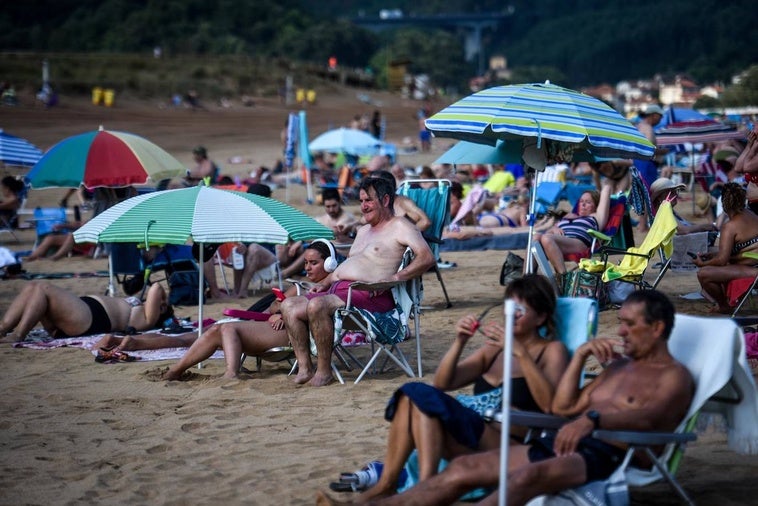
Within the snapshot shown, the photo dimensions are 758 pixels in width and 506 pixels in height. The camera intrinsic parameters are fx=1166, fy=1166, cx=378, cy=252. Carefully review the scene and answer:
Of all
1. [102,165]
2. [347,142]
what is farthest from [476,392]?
[347,142]

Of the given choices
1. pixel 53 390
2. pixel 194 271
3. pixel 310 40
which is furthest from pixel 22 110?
pixel 310 40

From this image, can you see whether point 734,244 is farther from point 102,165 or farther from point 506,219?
point 506,219

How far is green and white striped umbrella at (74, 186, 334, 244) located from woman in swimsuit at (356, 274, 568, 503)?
231cm

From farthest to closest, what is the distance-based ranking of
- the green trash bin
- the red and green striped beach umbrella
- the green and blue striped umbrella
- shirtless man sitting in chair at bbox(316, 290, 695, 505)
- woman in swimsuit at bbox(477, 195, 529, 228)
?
1. the green trash bin
2. woman in swimsuit at bbox(477, 195, 529, 228)
3. the red and green striped beach umbrella
4. the green and blue striped umbrella
5. shirtless man sitting in chair at bbox(316, 290, 695, 505)

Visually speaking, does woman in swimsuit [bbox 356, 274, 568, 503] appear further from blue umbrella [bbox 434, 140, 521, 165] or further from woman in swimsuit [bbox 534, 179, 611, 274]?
blue umbrella [bbox 434, 140, 521, 165]

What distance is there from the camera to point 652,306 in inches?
160

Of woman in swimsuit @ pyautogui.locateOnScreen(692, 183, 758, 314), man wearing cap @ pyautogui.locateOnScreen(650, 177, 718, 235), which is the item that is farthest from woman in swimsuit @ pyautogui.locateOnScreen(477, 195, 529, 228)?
woman in swimsuit @ pyautogui.locateOnScreen(692, 183, 758, 314)

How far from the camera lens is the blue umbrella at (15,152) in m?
14.1

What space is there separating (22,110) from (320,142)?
1696cm

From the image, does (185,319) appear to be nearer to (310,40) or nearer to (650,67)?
(310,40)

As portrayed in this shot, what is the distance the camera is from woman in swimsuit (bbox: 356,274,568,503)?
4.08 m

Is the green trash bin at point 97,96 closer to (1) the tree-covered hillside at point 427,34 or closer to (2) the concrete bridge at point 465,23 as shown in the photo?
(1) the tree-covered hillside at point 427,34

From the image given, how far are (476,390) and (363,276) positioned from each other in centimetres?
225

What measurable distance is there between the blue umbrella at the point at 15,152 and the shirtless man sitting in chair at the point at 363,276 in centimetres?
834
